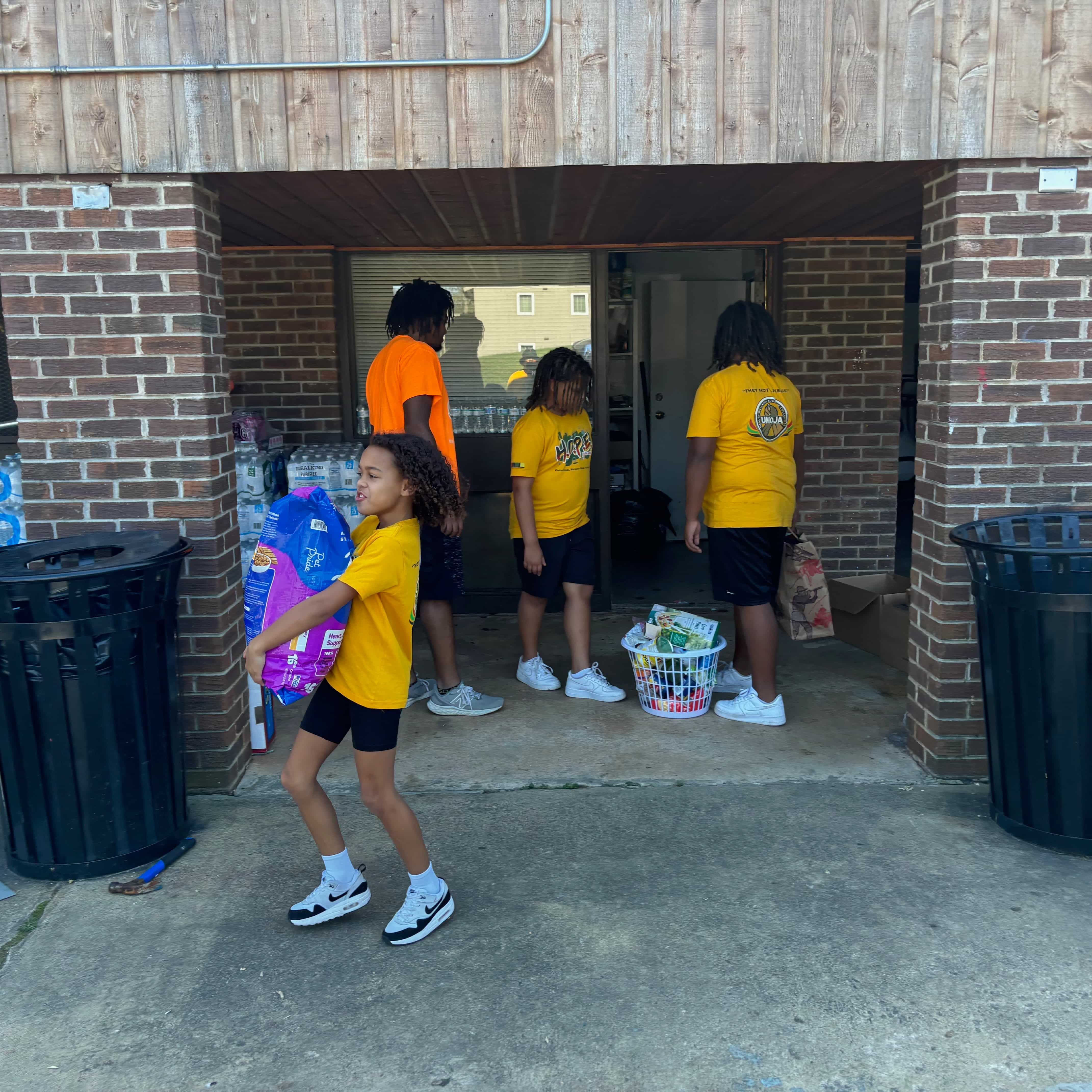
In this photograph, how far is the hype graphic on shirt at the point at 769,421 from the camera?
4449 millimetres

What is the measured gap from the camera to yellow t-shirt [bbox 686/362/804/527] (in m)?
4.44

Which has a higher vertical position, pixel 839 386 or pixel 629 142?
pixel 629 142

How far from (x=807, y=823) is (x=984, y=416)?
1.69m

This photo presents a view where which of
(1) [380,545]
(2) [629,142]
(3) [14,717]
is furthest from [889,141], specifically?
(3) [14,717]

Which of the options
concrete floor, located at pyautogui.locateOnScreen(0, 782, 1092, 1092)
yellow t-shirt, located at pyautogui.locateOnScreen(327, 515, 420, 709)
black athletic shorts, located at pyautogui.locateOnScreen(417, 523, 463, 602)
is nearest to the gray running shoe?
black athletic shorts, located at pyautogui.locateOnScreen(417, 523, 463, 602)

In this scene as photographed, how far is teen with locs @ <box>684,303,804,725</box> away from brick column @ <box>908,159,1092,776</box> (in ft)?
2.41

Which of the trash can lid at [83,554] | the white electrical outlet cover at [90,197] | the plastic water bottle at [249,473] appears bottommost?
the trash can lid at [83,554]

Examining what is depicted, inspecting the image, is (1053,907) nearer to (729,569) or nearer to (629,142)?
(729,569)

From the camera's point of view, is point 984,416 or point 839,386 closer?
point 984,416

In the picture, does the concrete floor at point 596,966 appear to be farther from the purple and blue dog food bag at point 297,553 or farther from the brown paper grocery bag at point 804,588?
the brown paper grocery bag at point 804,588

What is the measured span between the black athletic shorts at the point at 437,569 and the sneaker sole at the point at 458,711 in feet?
1.72

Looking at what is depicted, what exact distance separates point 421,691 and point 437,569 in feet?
2.52

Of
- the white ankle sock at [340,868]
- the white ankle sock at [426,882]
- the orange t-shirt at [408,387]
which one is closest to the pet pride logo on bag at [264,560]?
the white ankle sock at [340,868]

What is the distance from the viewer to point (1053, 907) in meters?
3.04
